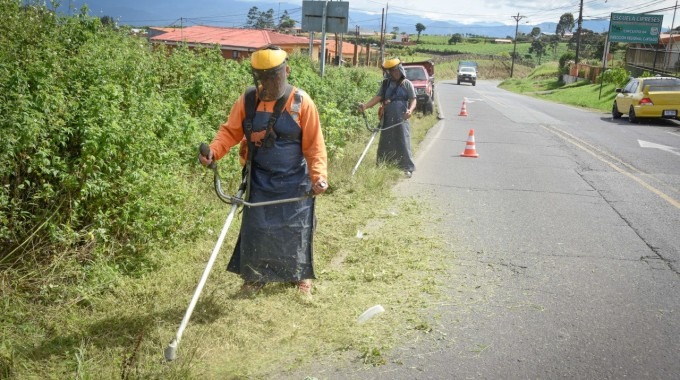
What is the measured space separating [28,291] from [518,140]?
45.6ft

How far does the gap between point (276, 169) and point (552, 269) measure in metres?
2.93

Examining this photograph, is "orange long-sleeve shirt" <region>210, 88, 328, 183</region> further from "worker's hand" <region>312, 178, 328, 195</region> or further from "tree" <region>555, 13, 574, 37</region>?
"tree" <region>555, 13, 574, 37</region>

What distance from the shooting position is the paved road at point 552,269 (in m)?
4.55

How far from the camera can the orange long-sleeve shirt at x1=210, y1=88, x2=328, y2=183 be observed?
16.5 feet

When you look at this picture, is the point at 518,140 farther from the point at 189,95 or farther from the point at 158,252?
the point at 158,252

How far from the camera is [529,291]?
5887 millimetres

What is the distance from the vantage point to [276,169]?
5.19m

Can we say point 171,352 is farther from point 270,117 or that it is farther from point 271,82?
point 271,82

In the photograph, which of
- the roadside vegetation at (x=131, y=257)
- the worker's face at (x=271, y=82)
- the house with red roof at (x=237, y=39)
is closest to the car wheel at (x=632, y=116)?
the roadside vegetation at (x=131, y=257)

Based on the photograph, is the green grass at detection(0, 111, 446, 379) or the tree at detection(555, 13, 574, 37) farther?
the tree at detection(555, 13, 574, 37)

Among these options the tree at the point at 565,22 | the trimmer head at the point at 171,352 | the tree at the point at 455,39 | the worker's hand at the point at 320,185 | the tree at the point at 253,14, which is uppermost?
the tree at the point at 565,22

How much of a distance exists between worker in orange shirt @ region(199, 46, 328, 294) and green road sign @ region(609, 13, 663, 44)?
4356 centimetres

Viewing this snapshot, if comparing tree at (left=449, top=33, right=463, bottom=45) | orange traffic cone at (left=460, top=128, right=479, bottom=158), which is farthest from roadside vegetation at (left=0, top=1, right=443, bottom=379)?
tree at (left=449, top=33, right=463, bottom=45)

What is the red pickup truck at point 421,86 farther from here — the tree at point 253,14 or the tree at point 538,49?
the tree at point 538,49
